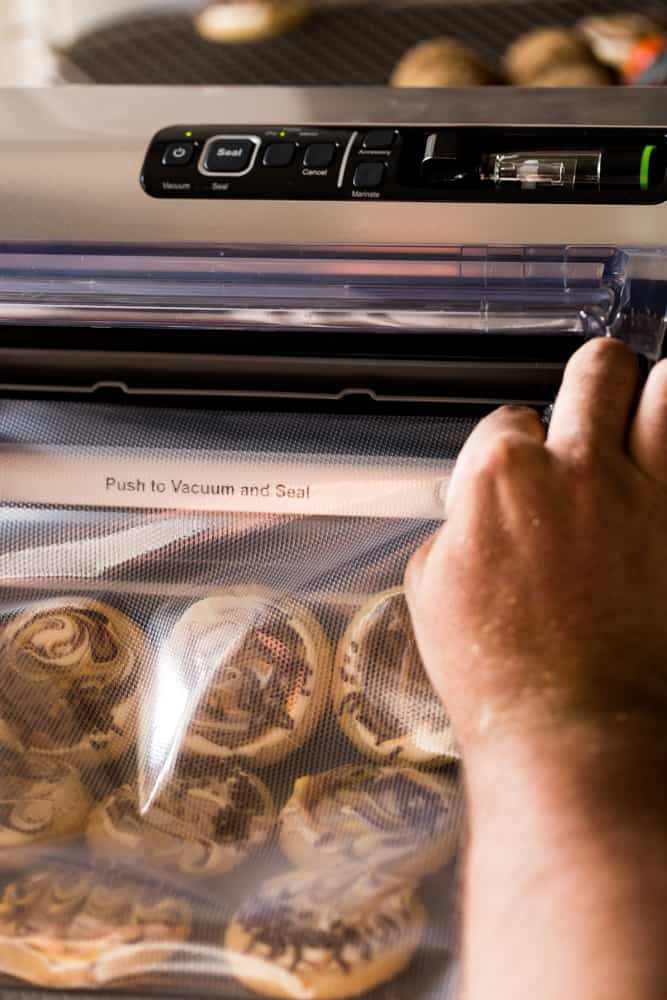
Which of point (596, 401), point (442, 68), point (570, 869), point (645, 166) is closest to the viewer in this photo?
point (570, 869)

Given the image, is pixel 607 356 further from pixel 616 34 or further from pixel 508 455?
pixel 616 34

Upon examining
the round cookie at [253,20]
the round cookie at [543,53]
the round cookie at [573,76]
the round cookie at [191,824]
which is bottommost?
the round cookie at [191,824]

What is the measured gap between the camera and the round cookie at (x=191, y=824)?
2.00 ft

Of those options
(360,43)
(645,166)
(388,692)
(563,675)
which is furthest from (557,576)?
(360,43)

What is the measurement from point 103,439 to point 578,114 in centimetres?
37

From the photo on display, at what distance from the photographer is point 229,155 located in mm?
717

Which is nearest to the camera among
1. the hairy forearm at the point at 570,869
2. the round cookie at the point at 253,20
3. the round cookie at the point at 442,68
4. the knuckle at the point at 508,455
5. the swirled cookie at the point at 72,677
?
the hairy forearm at the point at 570,869

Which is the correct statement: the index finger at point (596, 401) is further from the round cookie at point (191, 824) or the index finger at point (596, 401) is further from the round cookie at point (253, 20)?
the round cookie at point (253, 20)

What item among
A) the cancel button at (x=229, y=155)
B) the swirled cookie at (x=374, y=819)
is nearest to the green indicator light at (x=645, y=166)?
the cancel button at (x=229, y=155)

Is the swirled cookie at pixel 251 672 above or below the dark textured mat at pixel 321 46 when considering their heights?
below

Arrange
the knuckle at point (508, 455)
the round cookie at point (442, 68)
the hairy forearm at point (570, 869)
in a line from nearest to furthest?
1. the hairy forearm at point (570, 869)
2. the knuckle at point (508, 455)
3. the round cookie at point (442, 68)

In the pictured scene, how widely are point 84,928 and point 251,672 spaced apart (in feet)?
0.53

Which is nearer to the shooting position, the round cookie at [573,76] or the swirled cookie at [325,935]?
the swirled cookie at [325,935]

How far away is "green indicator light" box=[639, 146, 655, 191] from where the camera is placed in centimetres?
67
